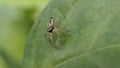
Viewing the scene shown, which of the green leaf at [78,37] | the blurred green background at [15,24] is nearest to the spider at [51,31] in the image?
the green leaf at [78,37]

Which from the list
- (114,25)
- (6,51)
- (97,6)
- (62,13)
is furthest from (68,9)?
(6,51)

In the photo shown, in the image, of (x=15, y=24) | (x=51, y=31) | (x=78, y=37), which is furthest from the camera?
(x=15, y=24)

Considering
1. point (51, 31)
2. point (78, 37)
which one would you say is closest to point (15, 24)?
point (51, 31)

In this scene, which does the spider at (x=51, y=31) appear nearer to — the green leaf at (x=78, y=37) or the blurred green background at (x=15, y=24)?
the green leaf at (x=78, y=37)

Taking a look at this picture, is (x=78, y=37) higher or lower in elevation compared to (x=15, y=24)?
lower

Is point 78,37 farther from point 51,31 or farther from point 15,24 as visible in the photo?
point 15,24

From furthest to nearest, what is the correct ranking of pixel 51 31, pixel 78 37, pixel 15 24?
pixel 15 24
pixel 51 31
pixel 78 37

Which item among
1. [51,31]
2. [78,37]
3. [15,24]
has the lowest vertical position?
[78,37]

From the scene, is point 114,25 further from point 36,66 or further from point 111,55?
point 36,66
